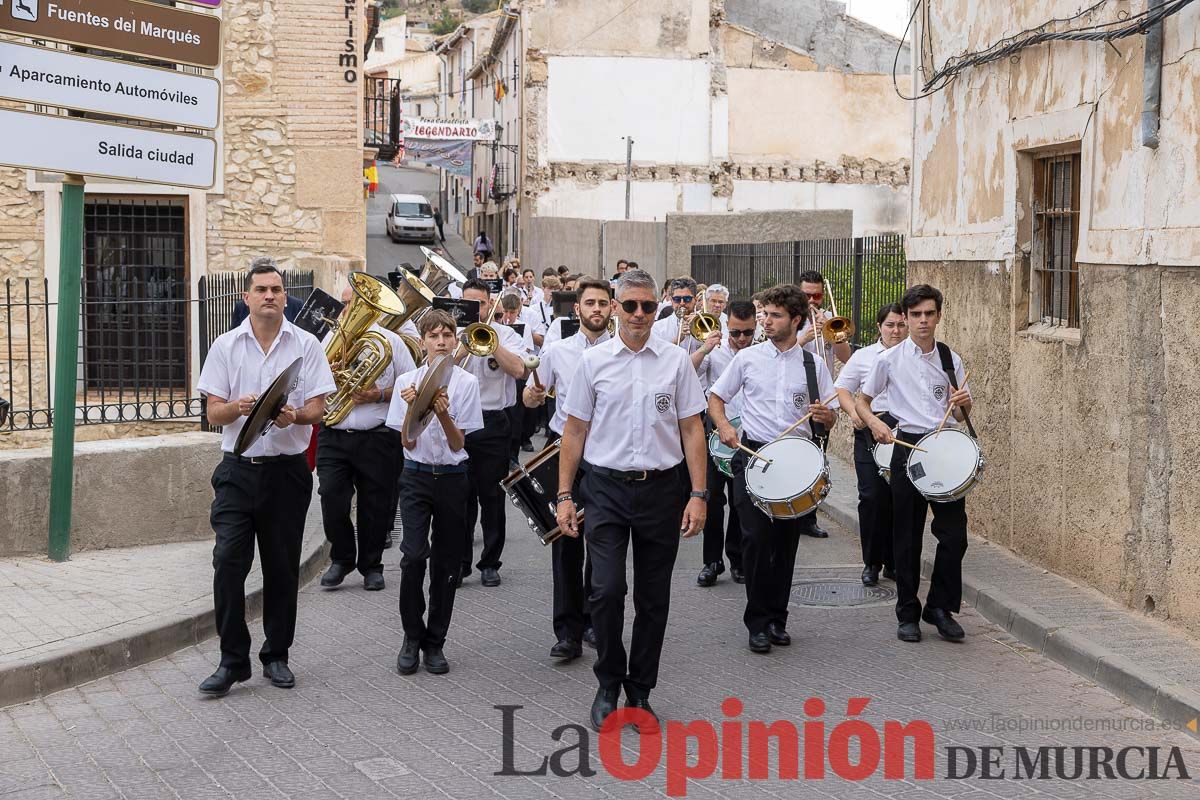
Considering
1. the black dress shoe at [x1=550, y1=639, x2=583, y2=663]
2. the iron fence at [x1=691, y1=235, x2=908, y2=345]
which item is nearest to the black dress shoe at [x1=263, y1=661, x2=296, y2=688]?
the black dress shoe at [x1=550, y1=639, x2=583, y2=663]

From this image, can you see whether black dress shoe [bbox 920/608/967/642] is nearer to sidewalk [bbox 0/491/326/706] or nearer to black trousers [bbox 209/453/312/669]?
black trousers [bbox 209/453/312/669]

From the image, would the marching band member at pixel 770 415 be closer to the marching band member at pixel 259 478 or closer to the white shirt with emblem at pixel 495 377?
the white shirt with emblem at pixel 495 377

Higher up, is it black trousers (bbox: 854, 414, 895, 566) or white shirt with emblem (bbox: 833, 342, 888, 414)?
white shirt with emblem (bbox: 833, 342, 888, 414)

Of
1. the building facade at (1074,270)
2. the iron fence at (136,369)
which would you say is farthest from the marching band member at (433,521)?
the building facade at (1074,270)

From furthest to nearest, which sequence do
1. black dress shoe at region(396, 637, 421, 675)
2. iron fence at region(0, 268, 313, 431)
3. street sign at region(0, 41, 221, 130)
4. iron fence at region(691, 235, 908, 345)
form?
iron fence at region(691, 235, 908, 345), iron fence at region(0, 268, 313, 431), street sign at region(0, 41, 221, 130), black dress shoe at region(396, 637, 421, 675)

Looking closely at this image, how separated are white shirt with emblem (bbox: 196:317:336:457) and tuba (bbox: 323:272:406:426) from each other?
2.28 metres

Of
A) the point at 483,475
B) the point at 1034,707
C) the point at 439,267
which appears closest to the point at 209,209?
the point at 439,267

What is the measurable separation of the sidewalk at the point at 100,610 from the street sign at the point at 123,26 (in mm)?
3386

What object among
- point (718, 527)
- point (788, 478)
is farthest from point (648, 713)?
point (718, 527)

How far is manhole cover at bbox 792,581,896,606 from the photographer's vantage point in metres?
9.40

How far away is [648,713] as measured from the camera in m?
6.50

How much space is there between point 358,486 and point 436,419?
93.3 inches

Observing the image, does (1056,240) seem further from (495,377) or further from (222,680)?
(222,680)

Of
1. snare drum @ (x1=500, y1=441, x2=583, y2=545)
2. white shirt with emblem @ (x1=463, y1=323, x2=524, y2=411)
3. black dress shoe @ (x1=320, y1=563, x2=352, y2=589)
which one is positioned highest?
white shirt with emblem @ (x1=463, y1=323, x2=524, y2=411)
